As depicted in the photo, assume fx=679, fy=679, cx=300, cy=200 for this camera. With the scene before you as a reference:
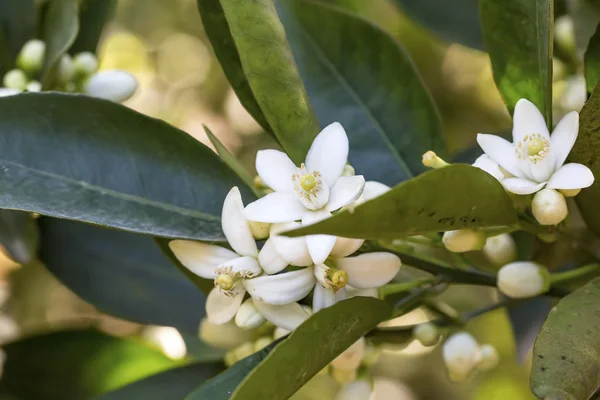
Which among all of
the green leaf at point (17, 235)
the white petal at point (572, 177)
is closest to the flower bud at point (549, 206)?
the white petal at point (572, 177)

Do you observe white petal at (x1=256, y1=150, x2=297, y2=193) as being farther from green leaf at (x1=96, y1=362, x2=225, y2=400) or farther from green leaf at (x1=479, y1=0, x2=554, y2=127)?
green leaf at (x1=96, y1=362, x2=225, y2=400)

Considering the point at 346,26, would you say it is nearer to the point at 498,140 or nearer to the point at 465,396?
the point at 498,140

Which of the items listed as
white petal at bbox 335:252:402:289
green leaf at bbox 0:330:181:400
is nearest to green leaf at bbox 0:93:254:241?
white petal at bbox 335:252:402:289

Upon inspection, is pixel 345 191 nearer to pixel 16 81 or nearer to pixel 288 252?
pixel 288 252

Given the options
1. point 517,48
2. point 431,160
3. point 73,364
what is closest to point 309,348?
point 431,160

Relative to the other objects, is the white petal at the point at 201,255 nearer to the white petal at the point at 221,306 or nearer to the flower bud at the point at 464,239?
the white petal at the point at 221,306

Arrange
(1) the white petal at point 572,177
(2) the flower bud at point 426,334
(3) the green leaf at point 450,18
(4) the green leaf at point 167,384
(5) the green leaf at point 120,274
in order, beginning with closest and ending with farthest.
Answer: (1) the white petal at point 572,177, (2) the flower bud at point 426,334, (4) the green leaf at point 167,384, (5) the green leaf at point 120,274, (3) the green leaf at point 450,18

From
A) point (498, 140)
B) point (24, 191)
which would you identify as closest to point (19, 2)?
point (24, 191)
